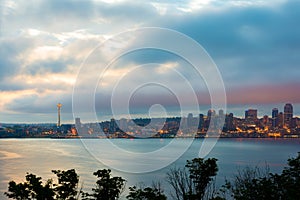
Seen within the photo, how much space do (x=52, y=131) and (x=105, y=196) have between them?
489ft

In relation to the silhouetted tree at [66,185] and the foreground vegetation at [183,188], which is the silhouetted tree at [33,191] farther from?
the silhouetted tree at [66,185]

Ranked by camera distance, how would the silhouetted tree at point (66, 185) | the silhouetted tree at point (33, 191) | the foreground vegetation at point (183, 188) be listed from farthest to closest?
the silhouetted tree at point (66, 185) < the silhouetted tree at point (33, 191) < the foreground vegetation at point (183, 188)

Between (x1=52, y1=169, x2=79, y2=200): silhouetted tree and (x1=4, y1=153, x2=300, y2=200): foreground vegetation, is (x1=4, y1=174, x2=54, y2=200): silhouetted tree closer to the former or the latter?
(x1=4, y1=153, x2=300, y2=200): foreground vegetation

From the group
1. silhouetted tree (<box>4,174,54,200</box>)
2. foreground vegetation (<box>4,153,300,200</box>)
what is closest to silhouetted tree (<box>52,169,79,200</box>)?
foreground vegetation (<box>4,153,300,200</box>)

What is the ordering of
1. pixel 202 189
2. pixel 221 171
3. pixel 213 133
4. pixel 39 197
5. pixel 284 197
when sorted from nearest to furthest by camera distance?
pixel 284 197 → pixel 39 197 → pixel 202 189 → pixel 221 171 → pixel 213 133

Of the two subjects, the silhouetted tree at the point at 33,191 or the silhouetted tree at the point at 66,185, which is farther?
the silhouetted tree at the point at 66,185

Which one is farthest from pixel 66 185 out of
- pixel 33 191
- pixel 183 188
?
pixel 183 188

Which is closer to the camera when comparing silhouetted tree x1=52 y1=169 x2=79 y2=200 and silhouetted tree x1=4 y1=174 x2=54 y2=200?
silhouetted tree x1=4 y1=174 x2=54 y2=200

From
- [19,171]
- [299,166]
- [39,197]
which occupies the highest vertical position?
[299,166]

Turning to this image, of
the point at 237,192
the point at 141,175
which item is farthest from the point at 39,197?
the point at 141,175

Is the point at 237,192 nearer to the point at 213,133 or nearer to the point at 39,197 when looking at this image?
the point at 39,197

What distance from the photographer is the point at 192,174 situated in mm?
8633

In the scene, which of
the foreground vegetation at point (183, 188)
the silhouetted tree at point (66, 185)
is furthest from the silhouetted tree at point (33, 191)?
the silhouetted tree at point (66, 185)

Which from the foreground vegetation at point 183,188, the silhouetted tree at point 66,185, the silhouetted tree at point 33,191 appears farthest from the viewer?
the silhouetted tree at point 66,185
